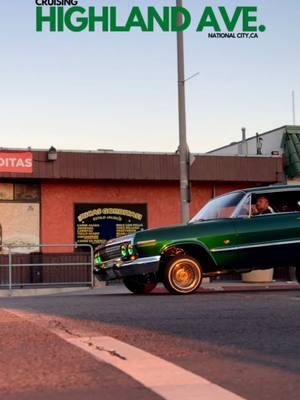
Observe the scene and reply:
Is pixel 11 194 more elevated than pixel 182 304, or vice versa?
pixel 11 194

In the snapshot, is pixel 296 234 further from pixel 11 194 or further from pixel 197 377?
pixel 11 194

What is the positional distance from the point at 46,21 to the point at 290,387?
51.0 feet

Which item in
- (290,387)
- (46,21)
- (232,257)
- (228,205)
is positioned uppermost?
(46,21)

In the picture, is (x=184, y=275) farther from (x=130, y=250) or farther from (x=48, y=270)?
(x=48, y=270)

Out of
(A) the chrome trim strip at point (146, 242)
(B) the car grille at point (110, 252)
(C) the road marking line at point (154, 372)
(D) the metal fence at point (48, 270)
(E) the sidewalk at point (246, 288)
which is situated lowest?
(C) the road marking line at point (154, 372)

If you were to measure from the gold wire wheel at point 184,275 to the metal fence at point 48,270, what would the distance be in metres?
6.68

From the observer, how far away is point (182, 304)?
9.95 m

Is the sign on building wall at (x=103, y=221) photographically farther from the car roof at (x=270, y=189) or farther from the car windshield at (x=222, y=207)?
the car roof at (x=270, y=189)

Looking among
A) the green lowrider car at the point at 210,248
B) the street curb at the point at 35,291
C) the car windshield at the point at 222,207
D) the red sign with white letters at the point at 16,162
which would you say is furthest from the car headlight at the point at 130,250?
the red sign with white letters at the point at 16,162

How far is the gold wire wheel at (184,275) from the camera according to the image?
39.4 ft

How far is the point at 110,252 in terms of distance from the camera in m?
12.5

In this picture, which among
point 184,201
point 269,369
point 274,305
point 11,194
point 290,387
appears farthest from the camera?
point 11,194

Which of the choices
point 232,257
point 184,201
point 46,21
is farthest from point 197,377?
point 46,21

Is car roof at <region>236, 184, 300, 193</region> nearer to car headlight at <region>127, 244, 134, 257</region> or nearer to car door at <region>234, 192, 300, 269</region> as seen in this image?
car door at <region>234, 192, 300, 269</region>
